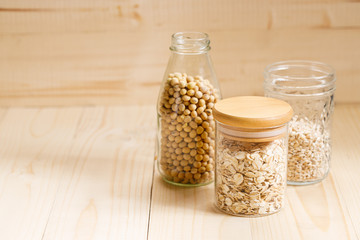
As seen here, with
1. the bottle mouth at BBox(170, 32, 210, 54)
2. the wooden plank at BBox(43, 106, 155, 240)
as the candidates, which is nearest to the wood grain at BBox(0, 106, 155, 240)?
the wooden plank at BBox(43, 106, 155, 240)

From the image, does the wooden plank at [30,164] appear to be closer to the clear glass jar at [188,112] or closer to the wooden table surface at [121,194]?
the wooden table surface at [121,194]

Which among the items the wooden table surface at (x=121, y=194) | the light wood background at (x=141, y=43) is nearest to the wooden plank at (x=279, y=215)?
the wooden table surface at (x=121, y=194)

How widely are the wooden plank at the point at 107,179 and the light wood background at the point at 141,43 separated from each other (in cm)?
Answer: 9

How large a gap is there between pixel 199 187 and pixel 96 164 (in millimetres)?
236

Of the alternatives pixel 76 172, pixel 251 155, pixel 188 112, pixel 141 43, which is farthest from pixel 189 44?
pixel 141 43

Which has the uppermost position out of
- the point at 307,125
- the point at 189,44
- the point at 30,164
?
the point at 189,44

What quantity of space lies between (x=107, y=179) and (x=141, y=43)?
1.60ft

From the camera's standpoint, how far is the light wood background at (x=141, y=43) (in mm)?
1408

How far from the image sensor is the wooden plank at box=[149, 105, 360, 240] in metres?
0.88

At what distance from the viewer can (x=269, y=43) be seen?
1.44 m

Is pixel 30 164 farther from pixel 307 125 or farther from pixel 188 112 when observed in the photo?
pixel 307 125

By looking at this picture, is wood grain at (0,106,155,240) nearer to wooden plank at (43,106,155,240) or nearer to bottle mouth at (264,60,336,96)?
wooden plank at (43,106,155,240)

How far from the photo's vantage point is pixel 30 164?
1.14 m

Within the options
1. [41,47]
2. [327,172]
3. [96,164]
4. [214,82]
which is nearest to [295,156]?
[327,172]
